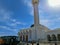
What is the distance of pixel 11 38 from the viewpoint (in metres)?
35.6

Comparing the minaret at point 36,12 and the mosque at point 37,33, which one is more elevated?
the minaret at point 36,12

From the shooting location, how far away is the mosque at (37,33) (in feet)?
125

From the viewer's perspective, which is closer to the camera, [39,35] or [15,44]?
[15,44]

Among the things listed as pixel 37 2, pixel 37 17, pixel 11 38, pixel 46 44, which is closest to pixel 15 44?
pixel 11 38

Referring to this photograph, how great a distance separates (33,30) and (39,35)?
305cm

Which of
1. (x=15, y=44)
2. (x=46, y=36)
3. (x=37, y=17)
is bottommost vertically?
(x=15, y=44)

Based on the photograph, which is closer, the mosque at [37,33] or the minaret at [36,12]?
the mosque at [37,33]

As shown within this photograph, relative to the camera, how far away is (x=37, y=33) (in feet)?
144

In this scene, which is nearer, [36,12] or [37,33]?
[37,33]

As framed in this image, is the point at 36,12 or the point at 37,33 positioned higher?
the point at 36,12

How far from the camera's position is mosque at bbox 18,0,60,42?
125ft

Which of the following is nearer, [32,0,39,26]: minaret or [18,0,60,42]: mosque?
[18,0,60,42]: mosque

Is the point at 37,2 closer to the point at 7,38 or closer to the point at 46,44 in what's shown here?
the point at 7,38

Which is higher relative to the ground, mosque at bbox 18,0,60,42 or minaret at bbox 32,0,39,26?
minaret at bbox 32,0,39,26
